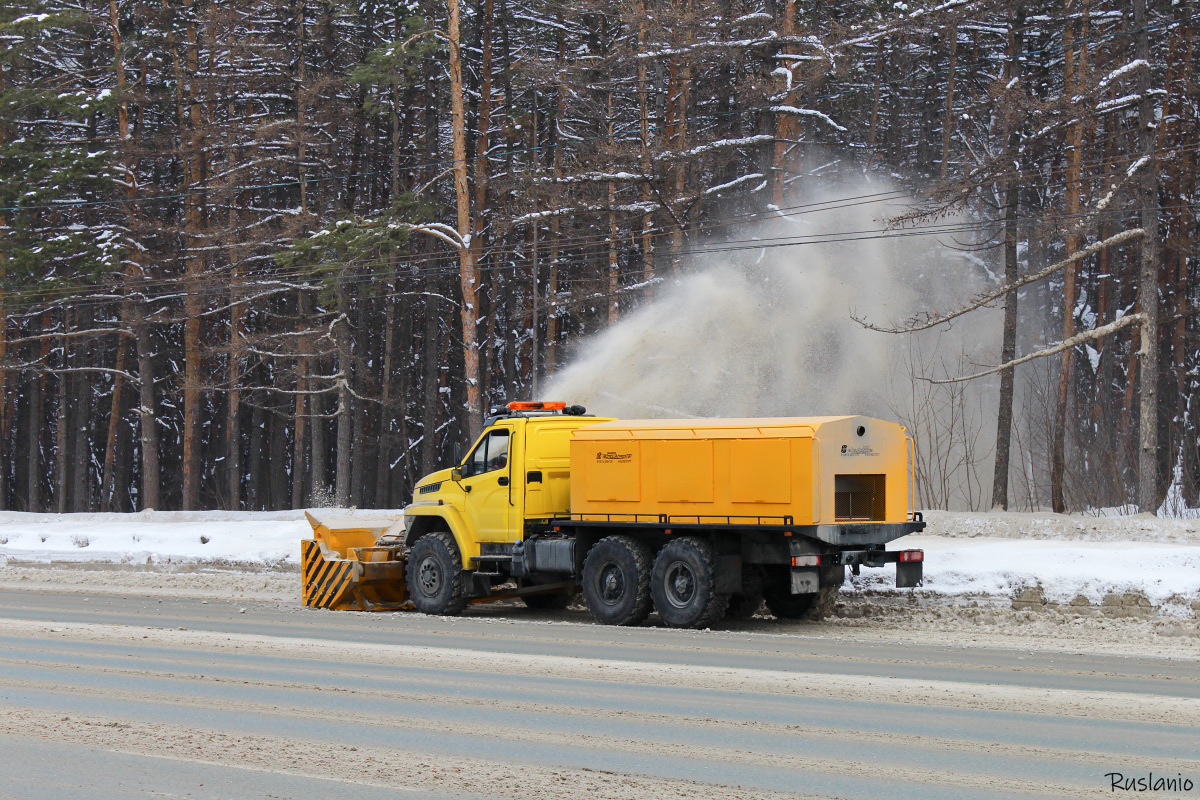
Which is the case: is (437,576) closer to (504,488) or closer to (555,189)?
(504,488)

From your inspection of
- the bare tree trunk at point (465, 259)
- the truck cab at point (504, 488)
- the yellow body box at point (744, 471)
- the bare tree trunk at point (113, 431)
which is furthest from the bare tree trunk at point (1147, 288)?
the bare tree trunk at point (113, 431)

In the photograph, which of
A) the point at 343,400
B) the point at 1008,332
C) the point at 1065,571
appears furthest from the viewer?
the point at 343,400

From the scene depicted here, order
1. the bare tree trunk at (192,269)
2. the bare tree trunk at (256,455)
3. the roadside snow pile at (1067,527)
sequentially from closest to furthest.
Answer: the roadside snow pile at (1067,527), the bare tree trunk at (192,269), the bare tree trunk at (256,455)

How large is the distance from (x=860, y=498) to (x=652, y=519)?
8.94ft

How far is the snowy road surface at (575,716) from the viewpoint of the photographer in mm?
6953

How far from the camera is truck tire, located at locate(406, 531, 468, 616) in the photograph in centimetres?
1666

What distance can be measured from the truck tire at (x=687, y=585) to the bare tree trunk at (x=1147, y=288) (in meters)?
13.1

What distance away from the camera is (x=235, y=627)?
14758mm

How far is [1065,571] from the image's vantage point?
1619cm

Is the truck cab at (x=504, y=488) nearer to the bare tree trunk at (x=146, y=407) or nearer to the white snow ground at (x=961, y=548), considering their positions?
the white snow ground at (x=961, y=548)

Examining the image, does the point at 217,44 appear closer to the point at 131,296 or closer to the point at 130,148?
the point at 130,148

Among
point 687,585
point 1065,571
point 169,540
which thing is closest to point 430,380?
point 169,540

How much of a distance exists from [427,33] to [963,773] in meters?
28.6

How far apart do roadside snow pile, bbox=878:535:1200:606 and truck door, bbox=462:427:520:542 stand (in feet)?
17.2
